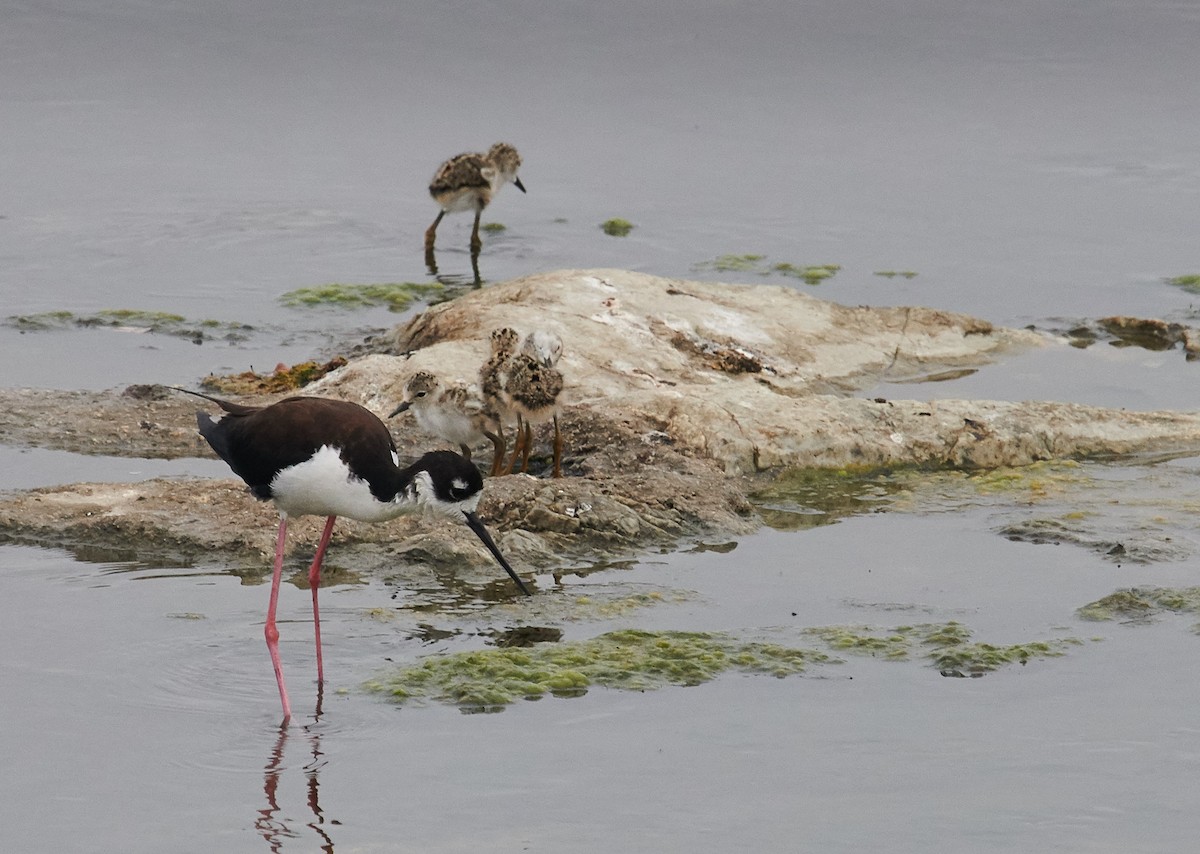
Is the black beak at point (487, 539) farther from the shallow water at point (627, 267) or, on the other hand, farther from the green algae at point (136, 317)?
the green algae at point (136, 317)

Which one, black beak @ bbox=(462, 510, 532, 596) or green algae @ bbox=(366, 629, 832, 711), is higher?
black beak @ bbox=(462, 510, 532, 596)

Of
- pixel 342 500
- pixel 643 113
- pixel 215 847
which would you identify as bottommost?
pixel 215 847

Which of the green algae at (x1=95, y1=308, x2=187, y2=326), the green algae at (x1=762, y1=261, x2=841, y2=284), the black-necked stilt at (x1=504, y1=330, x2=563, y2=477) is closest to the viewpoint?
the black-necked stilt at (x1=504, y1=330, x2=563, y2=477)

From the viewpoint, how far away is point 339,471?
22.8 feet

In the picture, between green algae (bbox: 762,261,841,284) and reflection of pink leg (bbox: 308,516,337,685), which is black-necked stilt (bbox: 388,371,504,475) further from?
green algae (bbox: 762,261,841,284)

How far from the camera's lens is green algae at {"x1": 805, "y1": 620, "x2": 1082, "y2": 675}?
6980mm

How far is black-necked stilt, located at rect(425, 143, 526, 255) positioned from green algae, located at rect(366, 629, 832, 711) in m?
8.68

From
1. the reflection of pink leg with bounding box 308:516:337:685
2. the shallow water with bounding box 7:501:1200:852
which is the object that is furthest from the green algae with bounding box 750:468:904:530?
the reflection of pink leg with bounding box 308:516:337:685

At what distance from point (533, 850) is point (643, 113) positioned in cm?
1552

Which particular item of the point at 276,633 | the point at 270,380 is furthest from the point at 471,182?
the point at 276,633

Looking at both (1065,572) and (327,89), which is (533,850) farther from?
(327,89)

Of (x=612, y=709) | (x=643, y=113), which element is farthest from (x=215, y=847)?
(x=643, y=113)

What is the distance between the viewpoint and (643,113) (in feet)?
65.9

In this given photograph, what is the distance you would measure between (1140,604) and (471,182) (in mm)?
9001
